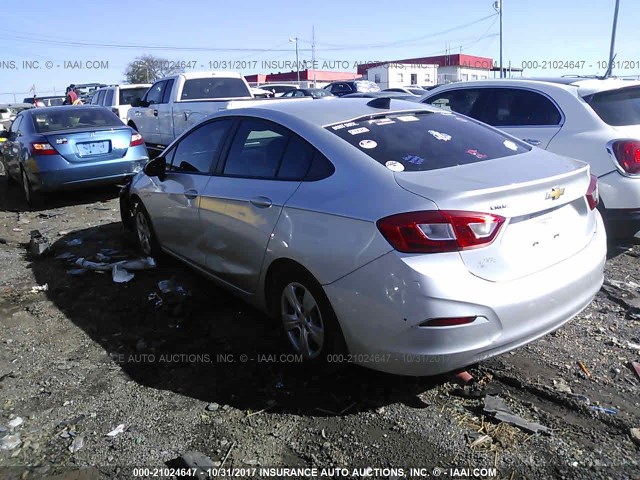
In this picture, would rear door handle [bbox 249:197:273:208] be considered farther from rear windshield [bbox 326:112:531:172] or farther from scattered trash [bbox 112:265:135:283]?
scattered trash [bbox 112:265:135:283]

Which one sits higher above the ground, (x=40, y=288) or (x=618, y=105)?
(x=618, y=105)

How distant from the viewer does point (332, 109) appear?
3811mm

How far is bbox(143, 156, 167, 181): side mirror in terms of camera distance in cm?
504

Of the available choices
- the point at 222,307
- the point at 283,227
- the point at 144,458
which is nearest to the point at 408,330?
the point at 283,227

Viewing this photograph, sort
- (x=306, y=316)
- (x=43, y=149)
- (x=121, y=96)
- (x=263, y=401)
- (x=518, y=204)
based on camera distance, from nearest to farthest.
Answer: (x=518, y=204)
(x=263, y=401)
(x=306, y=316)
(x=43, y=149)
(x=121, y=96)

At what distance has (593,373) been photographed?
336 cm

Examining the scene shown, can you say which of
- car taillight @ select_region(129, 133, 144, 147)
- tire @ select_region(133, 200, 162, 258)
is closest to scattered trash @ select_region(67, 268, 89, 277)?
tire @ select_region(133, 200, 162, 258)

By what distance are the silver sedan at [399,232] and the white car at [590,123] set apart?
1833 mm

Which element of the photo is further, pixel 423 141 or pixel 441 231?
pixel 423 141

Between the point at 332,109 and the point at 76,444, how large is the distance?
2.58m

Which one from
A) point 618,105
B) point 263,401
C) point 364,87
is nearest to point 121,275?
point 263,401

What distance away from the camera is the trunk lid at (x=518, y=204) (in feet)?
8.77

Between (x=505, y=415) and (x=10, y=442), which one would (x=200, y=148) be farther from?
(x=505, y=415)

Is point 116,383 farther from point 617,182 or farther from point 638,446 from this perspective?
point 617,182
